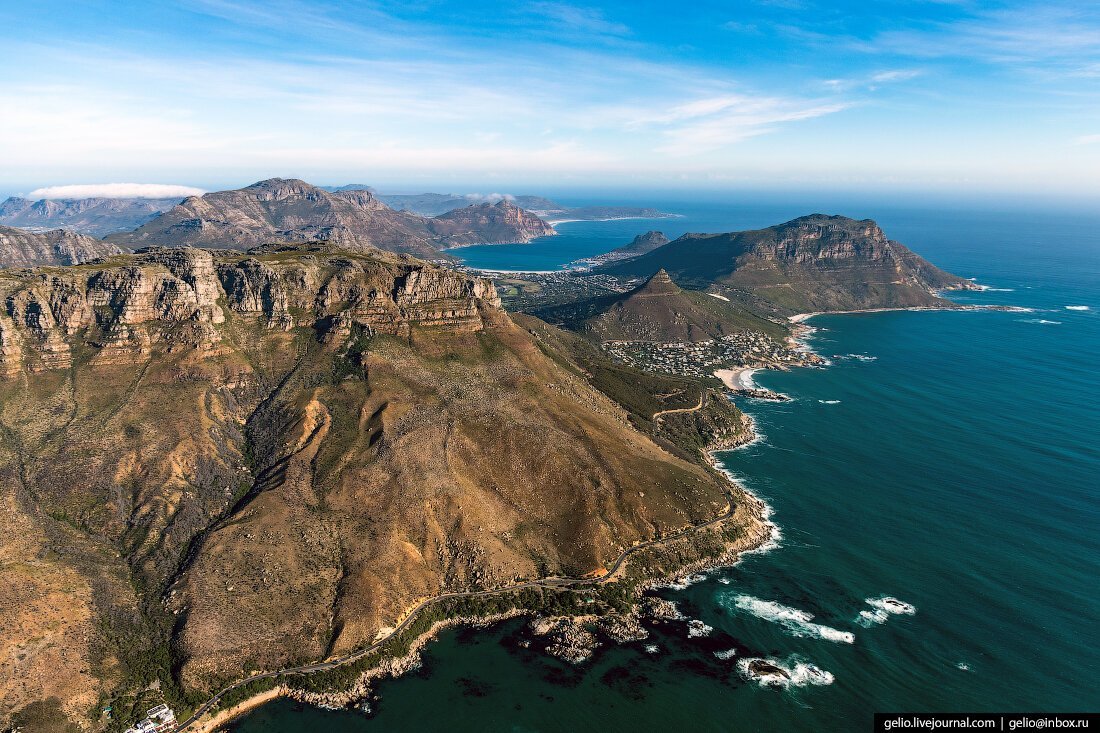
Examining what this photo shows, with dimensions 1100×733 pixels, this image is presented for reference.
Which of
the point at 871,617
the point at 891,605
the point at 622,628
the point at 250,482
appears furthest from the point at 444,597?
the point at 891,605

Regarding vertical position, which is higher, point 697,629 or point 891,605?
point 891,605

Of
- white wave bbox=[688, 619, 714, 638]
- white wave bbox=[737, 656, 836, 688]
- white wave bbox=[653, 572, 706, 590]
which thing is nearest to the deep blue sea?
white wave bbox=[737, 656, 836, 688]

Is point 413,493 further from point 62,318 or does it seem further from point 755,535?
point 62,318

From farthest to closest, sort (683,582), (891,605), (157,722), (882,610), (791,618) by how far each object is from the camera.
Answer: (683,582), (891,605), (882,610), (791,618), (157,722)

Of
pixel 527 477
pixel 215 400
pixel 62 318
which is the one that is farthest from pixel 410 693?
pixel 62 318

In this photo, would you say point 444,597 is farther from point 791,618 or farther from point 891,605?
point 891,605

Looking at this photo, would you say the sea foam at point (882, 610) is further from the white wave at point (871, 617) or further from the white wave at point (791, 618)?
the white wave at point (791, 618)

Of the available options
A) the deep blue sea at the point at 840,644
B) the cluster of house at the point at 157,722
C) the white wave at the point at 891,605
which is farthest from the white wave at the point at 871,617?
the cluster of house at the point at 157,722
